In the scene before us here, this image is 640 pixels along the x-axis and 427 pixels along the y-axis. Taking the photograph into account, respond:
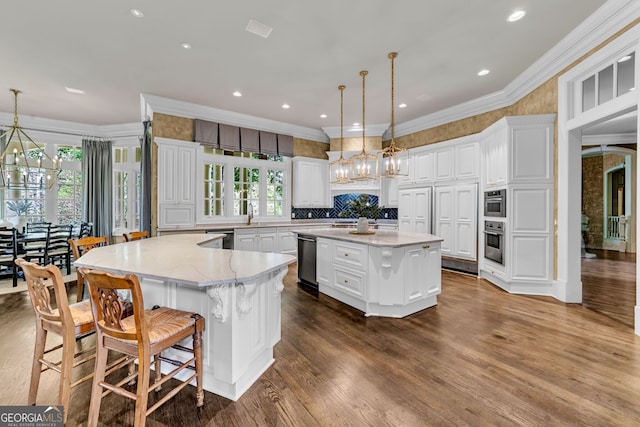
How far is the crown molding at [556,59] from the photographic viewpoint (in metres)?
2.76

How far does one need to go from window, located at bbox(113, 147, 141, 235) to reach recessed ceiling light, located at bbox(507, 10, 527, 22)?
24.2 ft

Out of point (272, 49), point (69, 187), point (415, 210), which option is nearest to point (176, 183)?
point (272, 49)

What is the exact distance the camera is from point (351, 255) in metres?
3.45

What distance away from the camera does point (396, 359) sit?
230cm

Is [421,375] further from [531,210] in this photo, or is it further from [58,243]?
[58,243]

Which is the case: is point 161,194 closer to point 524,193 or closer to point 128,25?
point 128,25

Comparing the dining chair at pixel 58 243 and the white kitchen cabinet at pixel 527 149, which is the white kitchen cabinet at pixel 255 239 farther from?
the white kitchen cabinet at pixel 527 149

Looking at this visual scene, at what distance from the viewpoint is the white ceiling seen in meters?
2.79

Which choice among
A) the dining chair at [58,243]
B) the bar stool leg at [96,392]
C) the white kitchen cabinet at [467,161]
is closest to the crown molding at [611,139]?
the white kitchen cabinet at [467,161]

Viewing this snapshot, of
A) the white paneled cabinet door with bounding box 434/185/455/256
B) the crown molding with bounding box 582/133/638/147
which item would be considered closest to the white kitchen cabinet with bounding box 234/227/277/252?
the white paneled cabinet door with bounding box 434/185/455/256

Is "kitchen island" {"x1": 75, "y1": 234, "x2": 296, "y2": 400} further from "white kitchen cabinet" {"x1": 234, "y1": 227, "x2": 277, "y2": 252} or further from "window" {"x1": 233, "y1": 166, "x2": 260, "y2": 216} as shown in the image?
"window" {"x1": 233, "y1": 166, "x2": 260, "y2": 216}

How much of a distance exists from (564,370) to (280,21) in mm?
3979

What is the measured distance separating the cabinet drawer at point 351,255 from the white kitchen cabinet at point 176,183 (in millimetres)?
3061

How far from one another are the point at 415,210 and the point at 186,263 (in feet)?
16.1
